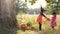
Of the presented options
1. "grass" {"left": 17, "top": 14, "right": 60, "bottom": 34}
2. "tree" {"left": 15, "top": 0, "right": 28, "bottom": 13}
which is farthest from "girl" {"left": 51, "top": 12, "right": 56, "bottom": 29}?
"tree" {"left": 15, "top": 0, "right": 28, "bottom": 13}

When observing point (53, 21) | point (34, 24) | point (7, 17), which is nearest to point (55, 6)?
point (53, 21)

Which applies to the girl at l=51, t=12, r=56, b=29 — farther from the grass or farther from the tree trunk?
the tree trunk

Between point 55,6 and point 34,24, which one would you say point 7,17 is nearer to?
point 34,24

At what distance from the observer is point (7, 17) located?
1.51m

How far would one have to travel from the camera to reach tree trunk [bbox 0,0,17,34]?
1503 mm

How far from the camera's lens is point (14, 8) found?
152 cm

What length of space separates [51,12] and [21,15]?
0.28 metres

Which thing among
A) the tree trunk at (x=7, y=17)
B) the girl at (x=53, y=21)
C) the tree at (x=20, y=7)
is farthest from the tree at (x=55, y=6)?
the tree trunk at (x=7, y=17)

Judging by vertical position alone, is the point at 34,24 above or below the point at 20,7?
below

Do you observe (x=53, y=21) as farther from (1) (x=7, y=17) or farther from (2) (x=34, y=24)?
(1) (x=7, y=17)

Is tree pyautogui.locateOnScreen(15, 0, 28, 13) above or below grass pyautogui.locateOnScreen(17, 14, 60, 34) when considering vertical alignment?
above

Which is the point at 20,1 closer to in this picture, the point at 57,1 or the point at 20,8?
the point at 20,8

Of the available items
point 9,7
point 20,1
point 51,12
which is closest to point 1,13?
point 9,7

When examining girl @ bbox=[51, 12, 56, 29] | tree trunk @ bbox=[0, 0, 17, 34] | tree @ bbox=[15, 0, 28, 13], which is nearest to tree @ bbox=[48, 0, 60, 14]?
girl @ bbox=[51, 12, 56, 29]
